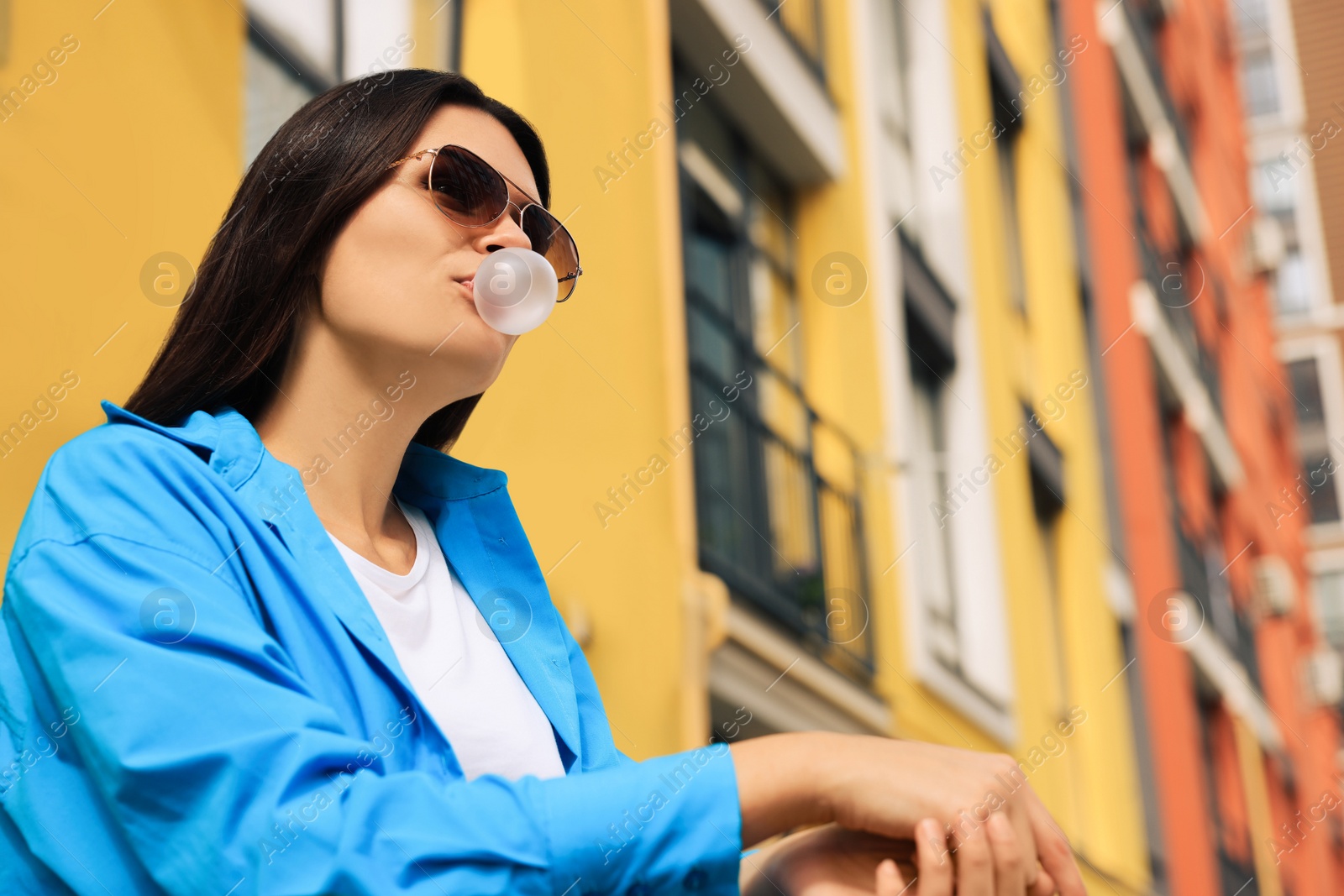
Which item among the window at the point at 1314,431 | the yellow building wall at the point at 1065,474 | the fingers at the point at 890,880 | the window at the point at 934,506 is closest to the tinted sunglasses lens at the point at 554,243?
the fingers at the point at 890,880

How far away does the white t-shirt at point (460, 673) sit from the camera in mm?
1651

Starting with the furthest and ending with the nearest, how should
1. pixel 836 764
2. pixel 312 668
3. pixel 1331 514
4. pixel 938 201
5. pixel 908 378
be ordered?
pixel 1331 514, pixel 938 201, pixel 908 378, pixel 312 668, pixel 836 764

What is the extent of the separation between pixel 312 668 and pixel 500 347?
535mm

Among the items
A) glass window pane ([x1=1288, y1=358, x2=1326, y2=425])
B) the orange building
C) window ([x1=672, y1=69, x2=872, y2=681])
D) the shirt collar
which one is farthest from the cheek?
glass window pane ([x1=1288, y1=358, x2=1326, y2=425])

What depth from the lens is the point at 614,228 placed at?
16.9 ft

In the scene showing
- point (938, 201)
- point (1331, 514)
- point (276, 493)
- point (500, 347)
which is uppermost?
point (1331, 514)

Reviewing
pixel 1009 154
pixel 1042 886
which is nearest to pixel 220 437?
pixel 1042 886

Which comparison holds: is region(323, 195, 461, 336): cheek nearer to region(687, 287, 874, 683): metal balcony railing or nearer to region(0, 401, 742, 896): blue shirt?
region(0, 401, 742, 896): blue shirt

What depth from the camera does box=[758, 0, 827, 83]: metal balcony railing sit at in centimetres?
778

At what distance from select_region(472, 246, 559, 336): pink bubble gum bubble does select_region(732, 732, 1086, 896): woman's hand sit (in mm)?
676

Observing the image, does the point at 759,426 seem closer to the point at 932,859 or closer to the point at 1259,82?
the point at 932,859

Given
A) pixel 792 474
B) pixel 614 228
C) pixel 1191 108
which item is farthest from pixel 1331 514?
pixel 614 228

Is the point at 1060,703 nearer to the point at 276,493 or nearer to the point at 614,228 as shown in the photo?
the point at 614,228

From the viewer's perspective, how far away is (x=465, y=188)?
1.96m
